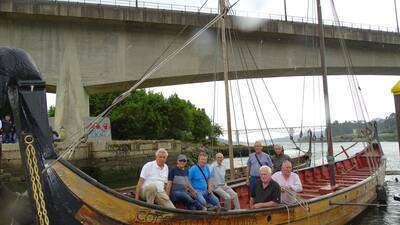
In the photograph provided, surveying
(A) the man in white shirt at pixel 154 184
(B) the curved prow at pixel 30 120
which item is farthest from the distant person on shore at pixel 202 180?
(B) the curved prow at pixel 30 120

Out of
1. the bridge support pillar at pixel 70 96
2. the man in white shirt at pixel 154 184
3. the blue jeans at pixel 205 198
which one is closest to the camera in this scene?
the man in white shirt at pixel 154 184

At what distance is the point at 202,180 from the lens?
305 inches

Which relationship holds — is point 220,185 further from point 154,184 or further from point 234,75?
point 234,75

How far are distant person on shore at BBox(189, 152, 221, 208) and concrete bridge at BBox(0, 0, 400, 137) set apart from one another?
978 cm

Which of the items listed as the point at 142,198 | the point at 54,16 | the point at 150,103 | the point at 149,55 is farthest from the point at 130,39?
the point at 150,103

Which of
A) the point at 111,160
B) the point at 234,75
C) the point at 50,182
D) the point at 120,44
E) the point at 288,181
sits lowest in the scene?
the point at 111,160

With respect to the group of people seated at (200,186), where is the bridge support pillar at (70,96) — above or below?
above

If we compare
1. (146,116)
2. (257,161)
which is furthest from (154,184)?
(146,116)

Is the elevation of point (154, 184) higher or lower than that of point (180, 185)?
higher

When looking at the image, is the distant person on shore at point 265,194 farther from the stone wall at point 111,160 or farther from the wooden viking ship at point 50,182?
the stone wall at point 111,160

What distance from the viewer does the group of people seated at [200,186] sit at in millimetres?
6586

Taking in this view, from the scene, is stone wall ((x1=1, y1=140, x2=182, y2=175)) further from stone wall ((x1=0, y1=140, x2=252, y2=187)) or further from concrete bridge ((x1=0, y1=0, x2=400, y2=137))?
concrete bridge ((x1=0, y1=0, x2=400, y2=137))

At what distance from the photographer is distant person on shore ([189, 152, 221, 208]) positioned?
301 inches

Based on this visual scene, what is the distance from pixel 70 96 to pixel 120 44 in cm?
372
